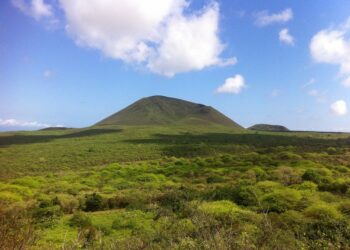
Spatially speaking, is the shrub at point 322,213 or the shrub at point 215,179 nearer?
the shrub at point 322,213

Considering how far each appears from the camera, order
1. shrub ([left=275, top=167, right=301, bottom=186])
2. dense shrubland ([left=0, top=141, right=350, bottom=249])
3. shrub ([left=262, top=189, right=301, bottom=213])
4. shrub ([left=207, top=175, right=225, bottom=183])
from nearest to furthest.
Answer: dense shrubland ([left=0, top=141, right=350, bottom=249])
shrub ([left=262, top=189, right=301, bottom=213])
shrub ([left=275, top=167, right=301, bottom=186])
shrub ([left=207, top=175, right=225, bottom=183])

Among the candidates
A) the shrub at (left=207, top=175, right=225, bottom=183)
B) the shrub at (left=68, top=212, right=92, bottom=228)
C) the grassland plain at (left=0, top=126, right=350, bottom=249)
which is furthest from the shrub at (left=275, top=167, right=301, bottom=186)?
the shrub at (left=68, top=212, right=92, bottom=228)

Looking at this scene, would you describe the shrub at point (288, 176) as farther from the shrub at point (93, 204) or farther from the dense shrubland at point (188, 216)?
the shrub at point (93, 204)

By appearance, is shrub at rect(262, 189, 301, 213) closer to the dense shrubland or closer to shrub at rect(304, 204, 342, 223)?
the dense shrubland

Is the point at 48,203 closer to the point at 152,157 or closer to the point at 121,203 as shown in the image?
the point at 121,203

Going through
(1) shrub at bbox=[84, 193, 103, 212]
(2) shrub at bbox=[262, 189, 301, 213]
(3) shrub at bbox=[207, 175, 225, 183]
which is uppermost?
(2) shrub at bbox=[262, 189, 301, 213]

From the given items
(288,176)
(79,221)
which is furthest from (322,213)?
(288,176)

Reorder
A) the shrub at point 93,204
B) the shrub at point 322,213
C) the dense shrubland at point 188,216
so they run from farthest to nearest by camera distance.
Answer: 1. the shrub at point 93,204
2. the shrub at point 322,213
3. the dense shrubland at point 188,216

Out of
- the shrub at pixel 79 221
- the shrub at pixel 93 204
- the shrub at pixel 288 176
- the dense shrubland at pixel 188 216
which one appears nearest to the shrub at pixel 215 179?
the dense shrubland at pixel 188 216

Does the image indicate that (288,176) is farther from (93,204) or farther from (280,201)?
(93,204)

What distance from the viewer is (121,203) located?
72.0ft

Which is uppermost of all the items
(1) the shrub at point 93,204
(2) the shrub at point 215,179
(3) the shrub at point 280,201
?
(3) the shrub at point 280,201

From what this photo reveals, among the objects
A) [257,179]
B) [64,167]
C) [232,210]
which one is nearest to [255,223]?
[232,210]

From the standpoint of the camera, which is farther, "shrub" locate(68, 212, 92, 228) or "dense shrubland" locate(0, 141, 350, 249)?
"shrub" locate(68, 212, 92, 228)
